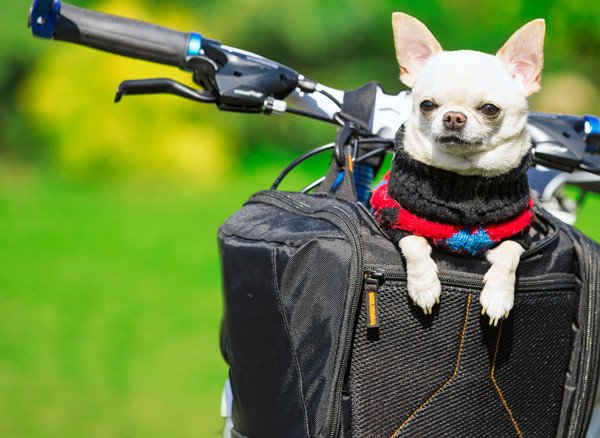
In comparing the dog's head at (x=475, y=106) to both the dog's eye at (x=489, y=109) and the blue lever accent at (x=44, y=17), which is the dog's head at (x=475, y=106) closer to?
the dog's eye at (x=489, y=109)

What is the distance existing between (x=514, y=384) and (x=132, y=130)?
14.3 ft

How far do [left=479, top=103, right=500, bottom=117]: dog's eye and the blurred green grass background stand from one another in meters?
2.70

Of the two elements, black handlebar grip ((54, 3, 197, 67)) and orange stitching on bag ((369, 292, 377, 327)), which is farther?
black handlebar grip ((54, 3, 197, 67))

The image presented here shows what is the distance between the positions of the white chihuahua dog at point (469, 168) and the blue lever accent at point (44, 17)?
25.4 inches

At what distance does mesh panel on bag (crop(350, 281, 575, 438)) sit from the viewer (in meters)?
1.21

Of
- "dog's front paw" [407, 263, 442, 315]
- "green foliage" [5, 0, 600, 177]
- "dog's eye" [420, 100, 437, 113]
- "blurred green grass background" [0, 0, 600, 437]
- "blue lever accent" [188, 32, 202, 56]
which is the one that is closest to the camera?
"dog's front paw" [407, 263, 442, 315]

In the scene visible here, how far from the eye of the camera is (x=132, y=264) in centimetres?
442

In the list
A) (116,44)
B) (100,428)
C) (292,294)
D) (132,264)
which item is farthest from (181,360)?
(292,294)

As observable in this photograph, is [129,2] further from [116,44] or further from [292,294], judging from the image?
[292,294]

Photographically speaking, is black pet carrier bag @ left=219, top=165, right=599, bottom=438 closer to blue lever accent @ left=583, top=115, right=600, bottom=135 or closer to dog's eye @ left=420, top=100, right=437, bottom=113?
dog's eye @ left=420, top=100, right=437, bottom=113

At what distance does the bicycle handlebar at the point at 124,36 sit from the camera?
1616 millimetres

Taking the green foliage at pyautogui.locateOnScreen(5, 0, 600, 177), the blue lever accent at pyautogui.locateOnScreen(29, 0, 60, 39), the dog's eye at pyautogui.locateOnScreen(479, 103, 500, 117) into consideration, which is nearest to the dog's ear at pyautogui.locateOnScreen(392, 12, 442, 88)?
the dog's eye at pyautogui.locateOnScreen(479, 103, 500, 117)

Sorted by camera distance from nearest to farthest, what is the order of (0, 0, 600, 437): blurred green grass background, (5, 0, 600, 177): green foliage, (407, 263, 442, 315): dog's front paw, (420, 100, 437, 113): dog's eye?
(407, 263, 442, 315): dog's front paw, (420, 100, 437, 113): dog's eye, (0, 0, 600, 437): blurred green grass background, (5, 0, 600, 177): green foliage

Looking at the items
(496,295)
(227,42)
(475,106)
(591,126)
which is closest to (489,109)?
(475,106)
